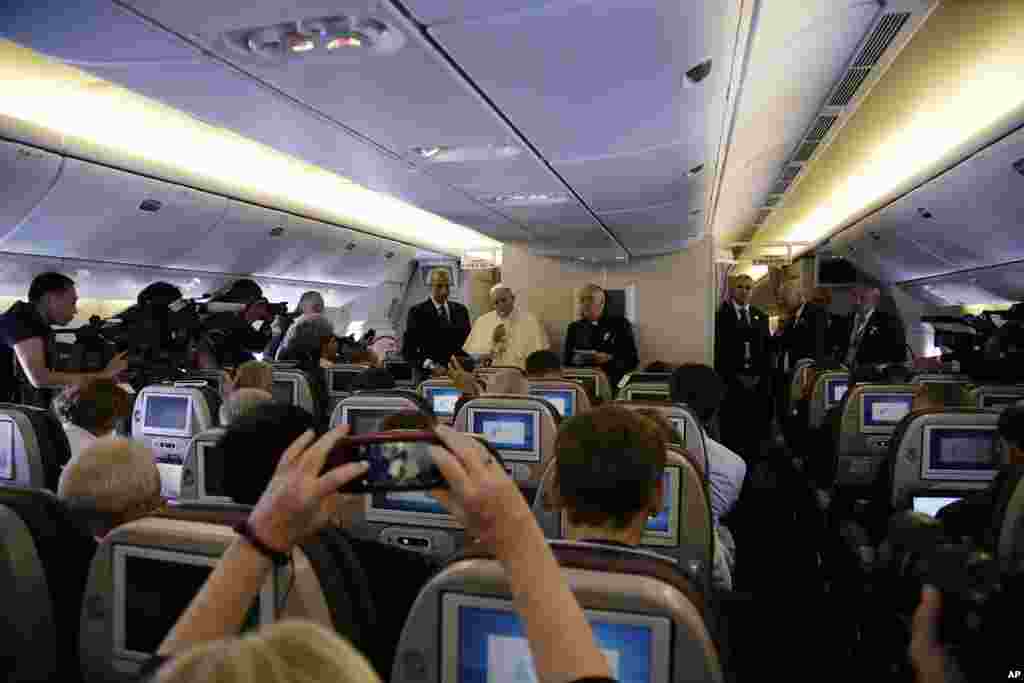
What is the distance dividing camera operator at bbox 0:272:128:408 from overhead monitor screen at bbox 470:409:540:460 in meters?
2.61

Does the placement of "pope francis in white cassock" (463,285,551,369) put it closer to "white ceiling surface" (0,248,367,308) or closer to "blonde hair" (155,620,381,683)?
"white ceiling surface" (0,248,367,308)

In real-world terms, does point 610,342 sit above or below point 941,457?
above

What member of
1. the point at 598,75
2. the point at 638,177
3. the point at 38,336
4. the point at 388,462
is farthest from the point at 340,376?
the point at 388,462

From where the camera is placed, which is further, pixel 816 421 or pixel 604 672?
pixel 816 421

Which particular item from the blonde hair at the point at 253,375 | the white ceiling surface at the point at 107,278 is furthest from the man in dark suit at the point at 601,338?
the white ceiling surface at the point at 107,278

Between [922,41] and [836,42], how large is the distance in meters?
1.27

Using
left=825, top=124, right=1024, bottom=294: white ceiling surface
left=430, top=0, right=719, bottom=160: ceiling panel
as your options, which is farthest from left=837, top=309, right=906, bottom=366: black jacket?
left=430, top=0, right=719, bottom=160: ceiling panel

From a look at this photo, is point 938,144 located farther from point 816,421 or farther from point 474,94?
point 474,94

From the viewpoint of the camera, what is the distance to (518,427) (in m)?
3.90

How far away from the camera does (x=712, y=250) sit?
32.8 ft

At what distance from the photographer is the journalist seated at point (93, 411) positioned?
3.76 meters

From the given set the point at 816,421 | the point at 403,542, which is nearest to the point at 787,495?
the point at 816,421

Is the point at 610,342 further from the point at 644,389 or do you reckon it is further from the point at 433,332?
the point at 644,389

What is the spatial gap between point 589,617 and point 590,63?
203 centimetres
